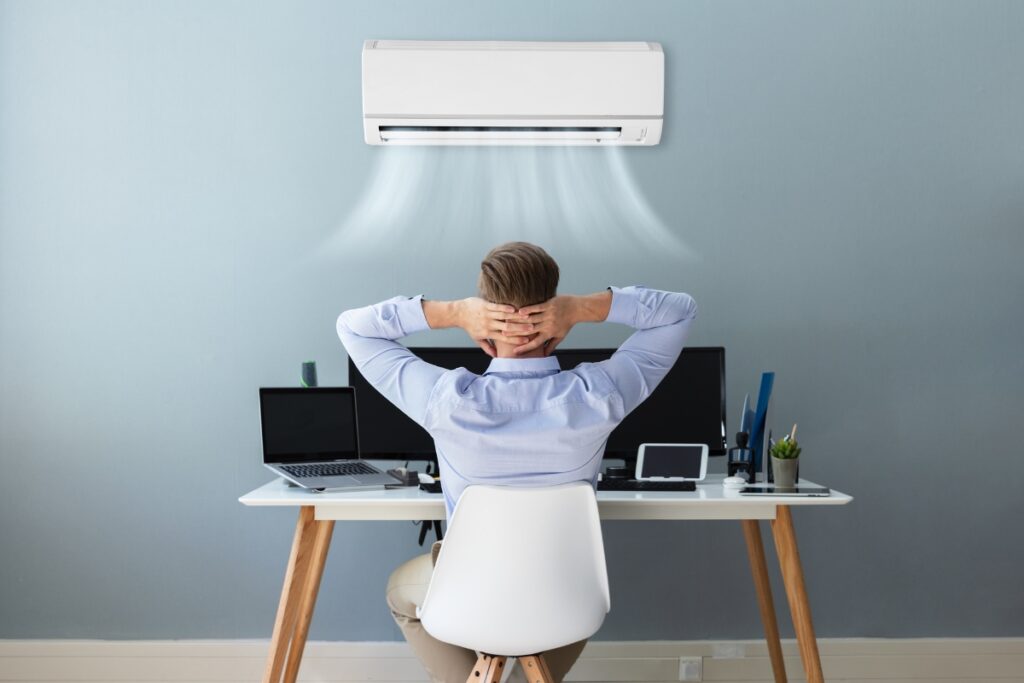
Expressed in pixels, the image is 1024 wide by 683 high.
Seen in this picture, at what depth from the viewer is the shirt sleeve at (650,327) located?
1914 mm

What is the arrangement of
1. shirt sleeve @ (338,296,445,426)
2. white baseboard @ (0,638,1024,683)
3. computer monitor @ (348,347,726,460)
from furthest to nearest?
white baseboard @ (0,638,1024,683) < computer monitor @ (348,347,726,460) < shirt sleeve @ (338,296,445,426)

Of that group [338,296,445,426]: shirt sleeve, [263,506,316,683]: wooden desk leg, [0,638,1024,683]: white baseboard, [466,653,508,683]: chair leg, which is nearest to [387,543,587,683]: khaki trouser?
[466,653,508,683]: chair leg

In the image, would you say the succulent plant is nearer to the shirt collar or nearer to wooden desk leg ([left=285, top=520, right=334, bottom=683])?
the shirt collar

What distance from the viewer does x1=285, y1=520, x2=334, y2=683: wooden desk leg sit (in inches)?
102

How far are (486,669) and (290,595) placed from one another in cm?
65

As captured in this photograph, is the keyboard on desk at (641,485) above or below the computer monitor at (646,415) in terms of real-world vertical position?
below

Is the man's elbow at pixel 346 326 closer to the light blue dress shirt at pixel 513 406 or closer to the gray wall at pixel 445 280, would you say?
the light blue dress shirt at pixel 513 406

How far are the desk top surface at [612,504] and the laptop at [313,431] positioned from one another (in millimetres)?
207

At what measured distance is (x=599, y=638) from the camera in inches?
118

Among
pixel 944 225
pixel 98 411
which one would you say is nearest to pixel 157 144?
pixel 98 411

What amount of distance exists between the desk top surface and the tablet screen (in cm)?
25

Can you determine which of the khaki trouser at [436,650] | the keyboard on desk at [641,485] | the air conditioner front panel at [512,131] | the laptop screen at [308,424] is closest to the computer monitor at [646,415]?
the laptop screen at [308,424]

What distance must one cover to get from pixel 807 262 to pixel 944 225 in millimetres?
475

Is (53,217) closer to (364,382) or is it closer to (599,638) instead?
(364,382)
